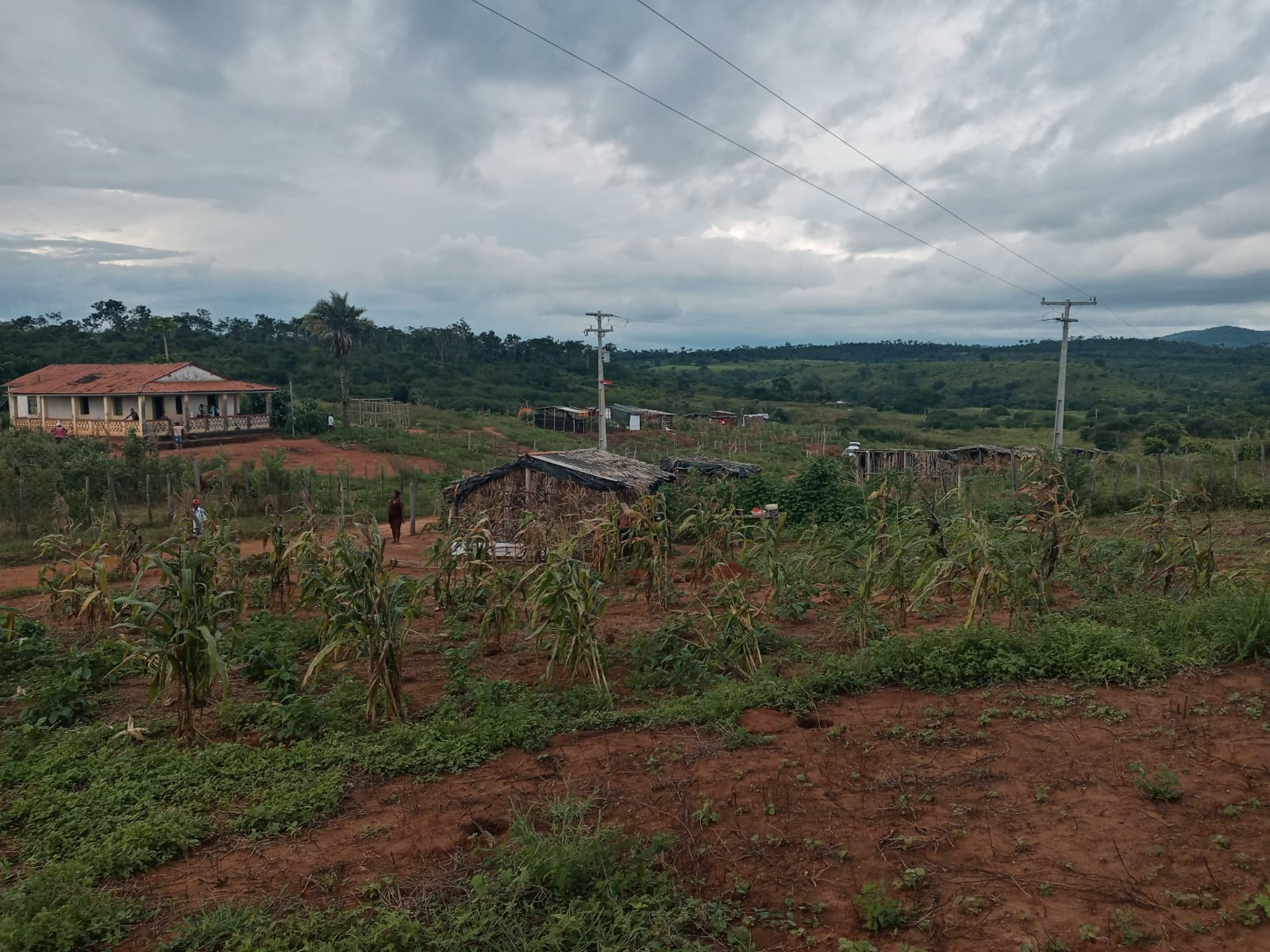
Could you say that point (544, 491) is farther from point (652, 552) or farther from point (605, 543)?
point (652, 552)

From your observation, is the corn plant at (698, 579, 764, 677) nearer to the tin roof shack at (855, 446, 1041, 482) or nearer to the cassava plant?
the cassava plant

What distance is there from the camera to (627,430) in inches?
1505

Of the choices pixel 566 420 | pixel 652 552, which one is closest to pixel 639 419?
pixel 566 420

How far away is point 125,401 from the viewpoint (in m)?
27.8

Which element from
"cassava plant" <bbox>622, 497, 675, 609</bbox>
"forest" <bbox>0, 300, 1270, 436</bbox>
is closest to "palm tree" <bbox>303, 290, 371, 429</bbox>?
"forest" <bbox>0, 300, 1270, 436</bbox>

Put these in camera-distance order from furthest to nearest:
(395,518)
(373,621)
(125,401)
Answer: (125,401)
(395,518)
(373,621)

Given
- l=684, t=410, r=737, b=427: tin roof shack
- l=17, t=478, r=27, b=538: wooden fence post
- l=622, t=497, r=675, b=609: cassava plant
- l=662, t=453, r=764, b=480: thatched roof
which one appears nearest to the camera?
l=622, t=497, r=675, b=609: cassava plant

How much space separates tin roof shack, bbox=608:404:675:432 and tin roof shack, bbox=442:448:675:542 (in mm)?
25591

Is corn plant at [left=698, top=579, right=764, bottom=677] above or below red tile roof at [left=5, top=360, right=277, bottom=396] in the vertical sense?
below

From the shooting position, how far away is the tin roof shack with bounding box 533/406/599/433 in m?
37.7

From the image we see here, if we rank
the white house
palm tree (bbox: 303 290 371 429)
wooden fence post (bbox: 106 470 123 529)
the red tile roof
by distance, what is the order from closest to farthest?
wooden fence post (bbox: 106 470 123 529) → the white house → the red tile roof → palm tree (bbox: 303 290 371 429)

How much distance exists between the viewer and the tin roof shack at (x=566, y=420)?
124 feet

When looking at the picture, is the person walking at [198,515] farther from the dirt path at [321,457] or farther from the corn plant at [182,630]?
the dirt path at [321,457]

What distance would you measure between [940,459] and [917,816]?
21.5 meters
